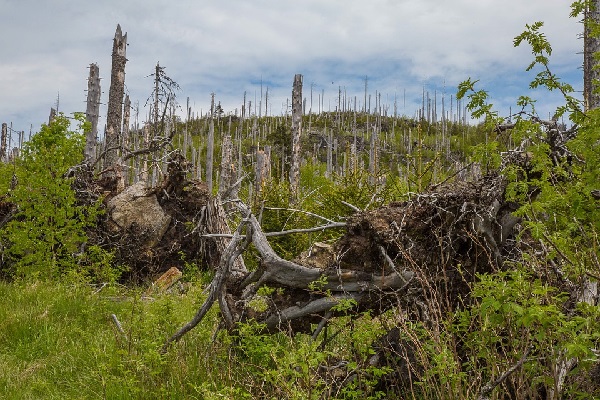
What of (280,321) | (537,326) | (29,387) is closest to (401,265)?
(280,321)

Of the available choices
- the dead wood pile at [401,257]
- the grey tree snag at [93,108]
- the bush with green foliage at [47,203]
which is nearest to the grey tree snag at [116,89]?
the grey tree snag at [93,108]

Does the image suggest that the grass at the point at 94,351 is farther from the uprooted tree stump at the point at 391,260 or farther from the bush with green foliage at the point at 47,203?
the bush with green foliage at the point at 47,203

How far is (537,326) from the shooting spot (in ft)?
10.4

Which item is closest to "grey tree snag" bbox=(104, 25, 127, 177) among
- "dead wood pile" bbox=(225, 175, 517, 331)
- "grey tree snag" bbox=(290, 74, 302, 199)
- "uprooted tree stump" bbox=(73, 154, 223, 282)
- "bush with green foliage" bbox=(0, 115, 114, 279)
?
"uprooted tree stump" bbox=(73, 154, 223, 282)

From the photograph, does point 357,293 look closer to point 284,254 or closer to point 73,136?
point 284,254

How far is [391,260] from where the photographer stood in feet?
15.3

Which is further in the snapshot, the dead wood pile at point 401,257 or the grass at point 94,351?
the dead wood pile at point 401,257

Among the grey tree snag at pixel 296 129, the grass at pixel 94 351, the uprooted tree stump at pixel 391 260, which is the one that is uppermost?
the grey tree snag at pixel 296 129

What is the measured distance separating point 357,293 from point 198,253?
7.69m

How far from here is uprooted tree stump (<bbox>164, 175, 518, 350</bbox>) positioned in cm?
463

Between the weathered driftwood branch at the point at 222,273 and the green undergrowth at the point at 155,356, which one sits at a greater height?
the weathered driftwood branch at the point at 222,273

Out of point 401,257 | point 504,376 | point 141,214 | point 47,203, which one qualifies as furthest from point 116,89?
point 504,376

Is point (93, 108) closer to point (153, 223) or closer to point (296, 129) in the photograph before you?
point (296, 129)

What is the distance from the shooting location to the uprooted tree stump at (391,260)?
4629 millimetres
